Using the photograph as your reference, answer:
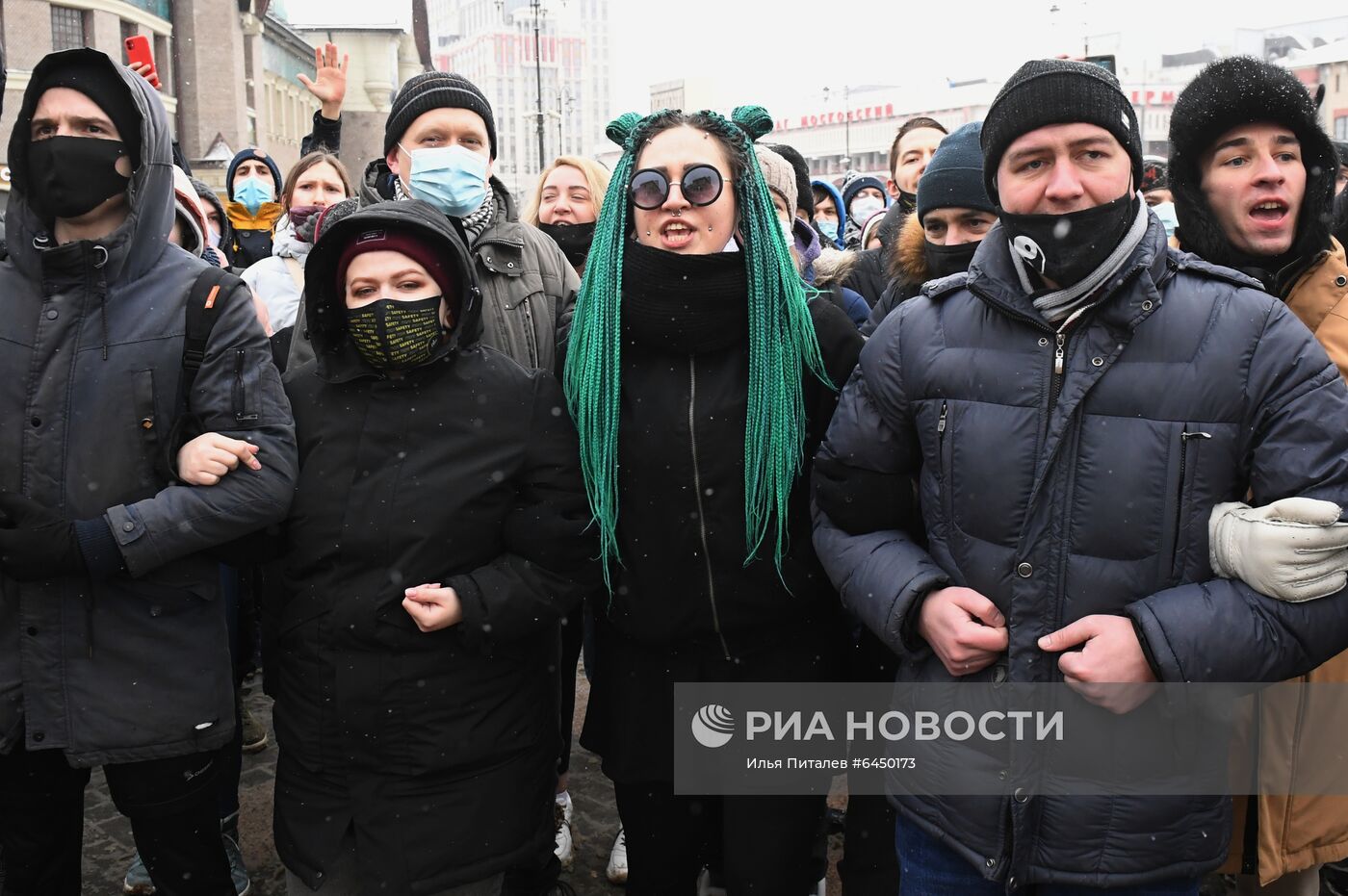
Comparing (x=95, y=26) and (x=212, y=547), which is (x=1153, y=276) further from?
(x=95, y=26)

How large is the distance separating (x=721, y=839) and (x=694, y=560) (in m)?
0.88

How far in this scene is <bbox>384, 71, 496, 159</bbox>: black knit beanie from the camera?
391 cm

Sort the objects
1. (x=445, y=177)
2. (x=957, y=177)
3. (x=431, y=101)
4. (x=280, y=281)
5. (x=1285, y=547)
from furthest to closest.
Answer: (x=280, y=281), (x=431, y=101), (x=445, y=177), (x=957, y=177), (x=1285, y=547)

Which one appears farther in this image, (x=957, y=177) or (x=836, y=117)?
(x=836, y=117)

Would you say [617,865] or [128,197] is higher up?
[128,197]

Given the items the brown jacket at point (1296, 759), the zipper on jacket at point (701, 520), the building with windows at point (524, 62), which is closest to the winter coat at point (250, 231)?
the zipper on jacket at point (701, 520)

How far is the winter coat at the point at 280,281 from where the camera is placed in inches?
192

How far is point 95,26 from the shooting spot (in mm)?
35812

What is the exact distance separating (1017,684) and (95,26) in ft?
134

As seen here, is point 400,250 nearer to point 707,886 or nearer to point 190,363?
point 190,363

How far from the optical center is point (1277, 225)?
10.1ft

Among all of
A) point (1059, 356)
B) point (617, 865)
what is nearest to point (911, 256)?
point (1059, 356)

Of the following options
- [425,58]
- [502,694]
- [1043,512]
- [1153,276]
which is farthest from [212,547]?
[425,58]

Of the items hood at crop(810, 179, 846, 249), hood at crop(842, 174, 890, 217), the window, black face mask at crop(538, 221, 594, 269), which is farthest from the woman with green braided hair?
the window
